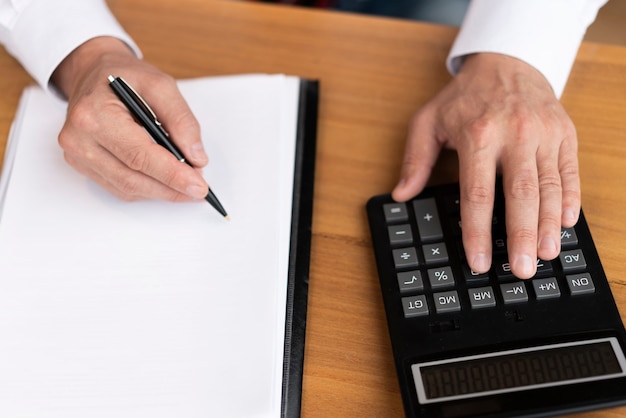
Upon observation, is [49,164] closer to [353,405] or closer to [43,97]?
[43,97]

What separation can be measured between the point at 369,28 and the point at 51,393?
19.9 inches

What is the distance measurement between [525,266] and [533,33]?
0.26m

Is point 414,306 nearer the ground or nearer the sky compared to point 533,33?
nearer the ground

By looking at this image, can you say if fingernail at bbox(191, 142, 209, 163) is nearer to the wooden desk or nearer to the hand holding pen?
the hand holding pen

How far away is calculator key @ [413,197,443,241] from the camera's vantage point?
0.53 metres

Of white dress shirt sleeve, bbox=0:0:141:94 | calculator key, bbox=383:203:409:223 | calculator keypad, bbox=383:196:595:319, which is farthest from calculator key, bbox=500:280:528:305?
white dress shirt sleeve, bbox=0:0:141:94

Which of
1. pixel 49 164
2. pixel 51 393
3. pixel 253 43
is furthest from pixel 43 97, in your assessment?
pixel 51 393

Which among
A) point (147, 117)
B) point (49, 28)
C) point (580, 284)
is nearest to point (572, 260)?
point (580, 284)

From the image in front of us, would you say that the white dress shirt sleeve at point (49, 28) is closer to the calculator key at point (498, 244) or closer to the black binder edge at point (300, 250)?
the black binder edge at point (300, 250)

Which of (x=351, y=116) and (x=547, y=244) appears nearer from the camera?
(x=547, y=244)

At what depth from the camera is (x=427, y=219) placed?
538 millimetres

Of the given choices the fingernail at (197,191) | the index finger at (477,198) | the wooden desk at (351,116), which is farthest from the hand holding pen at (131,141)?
the index finger at (477,198)

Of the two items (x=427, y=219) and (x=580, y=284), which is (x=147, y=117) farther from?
(x=580, y=284)

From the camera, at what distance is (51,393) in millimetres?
469
